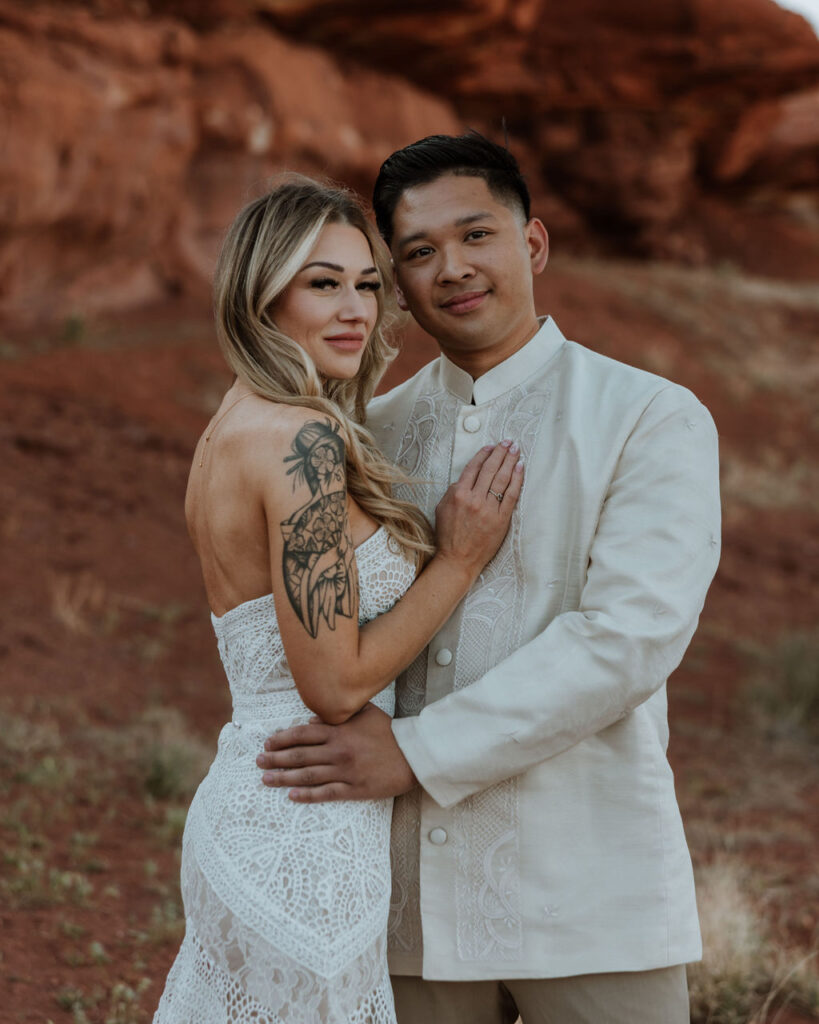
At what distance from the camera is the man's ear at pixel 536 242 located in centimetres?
284

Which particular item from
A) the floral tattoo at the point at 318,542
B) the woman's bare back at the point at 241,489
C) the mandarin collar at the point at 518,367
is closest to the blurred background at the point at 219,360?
the woman's bare back at the point at 241,489

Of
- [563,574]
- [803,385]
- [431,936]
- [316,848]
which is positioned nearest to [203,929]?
[316,848]

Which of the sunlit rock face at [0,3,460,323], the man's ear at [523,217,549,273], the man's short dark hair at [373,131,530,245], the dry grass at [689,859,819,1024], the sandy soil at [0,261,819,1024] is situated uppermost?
the sunlit rock face at [0,3,460,323]

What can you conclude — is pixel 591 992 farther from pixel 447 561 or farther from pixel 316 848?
pixel 447 561

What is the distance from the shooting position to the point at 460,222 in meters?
2.64

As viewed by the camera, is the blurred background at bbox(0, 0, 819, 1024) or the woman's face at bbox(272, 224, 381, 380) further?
the blurred background at bbox(0, 0, 819, 1024)

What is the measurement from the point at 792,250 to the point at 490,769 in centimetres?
2510

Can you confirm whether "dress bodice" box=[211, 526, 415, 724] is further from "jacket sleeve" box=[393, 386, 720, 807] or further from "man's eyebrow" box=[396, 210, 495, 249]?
"man's eyebrow" box=[396, 210, 495, 249]

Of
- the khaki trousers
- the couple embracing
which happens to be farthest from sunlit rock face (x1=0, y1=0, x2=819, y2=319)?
the khaki trousers

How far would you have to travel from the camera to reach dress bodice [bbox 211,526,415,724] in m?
2.28

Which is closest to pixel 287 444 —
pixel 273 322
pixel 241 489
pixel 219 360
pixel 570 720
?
pixel 241 489

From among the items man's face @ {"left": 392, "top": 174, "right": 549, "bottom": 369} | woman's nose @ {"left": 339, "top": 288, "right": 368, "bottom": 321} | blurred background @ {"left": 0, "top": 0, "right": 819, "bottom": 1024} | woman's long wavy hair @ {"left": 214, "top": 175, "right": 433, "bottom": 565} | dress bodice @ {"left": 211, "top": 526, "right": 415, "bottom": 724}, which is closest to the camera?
dress bodice @ {"left": 211, "top": 526, "right": 415, "bottom": 724}

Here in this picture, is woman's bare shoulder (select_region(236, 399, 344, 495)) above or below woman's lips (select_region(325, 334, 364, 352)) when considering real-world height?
below

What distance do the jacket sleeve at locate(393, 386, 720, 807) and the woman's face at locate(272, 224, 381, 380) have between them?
0.72 m
